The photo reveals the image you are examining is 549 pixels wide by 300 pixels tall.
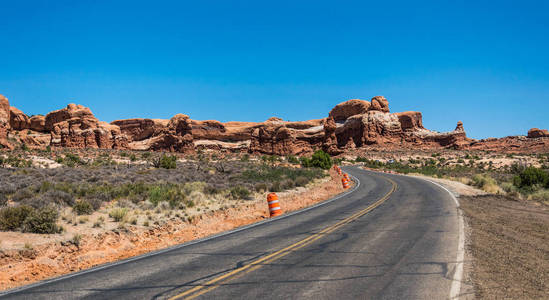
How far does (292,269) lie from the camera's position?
6711mm

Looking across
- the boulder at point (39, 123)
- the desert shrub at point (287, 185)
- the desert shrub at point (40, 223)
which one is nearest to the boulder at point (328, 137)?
the desert shrub at point (287, 185)

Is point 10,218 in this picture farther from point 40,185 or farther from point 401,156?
point 401,156

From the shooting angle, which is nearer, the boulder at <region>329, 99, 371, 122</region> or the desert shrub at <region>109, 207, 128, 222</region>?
the desert shrub at <region>109, 207, 128, 222</region>

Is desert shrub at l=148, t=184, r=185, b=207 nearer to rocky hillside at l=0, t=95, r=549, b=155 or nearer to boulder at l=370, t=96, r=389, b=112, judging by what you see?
rocky hillside at l=0, t=95, r=549, b=155

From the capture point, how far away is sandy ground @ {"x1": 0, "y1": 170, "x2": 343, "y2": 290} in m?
8.33

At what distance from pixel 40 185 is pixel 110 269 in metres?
12.2

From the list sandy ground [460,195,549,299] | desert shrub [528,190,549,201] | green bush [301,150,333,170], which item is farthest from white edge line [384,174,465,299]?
green bush [301,150,333,170]

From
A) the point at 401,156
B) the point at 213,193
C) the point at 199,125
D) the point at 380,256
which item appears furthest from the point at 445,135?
the point at 380,256

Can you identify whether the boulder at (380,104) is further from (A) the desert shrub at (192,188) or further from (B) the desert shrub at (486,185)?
(A) the desert shrub at (192,188)

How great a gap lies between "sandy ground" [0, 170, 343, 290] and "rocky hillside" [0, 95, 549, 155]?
2506 inches

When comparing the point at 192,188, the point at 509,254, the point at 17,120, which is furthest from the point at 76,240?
the point at 17,120

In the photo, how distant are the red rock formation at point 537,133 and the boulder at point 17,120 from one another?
152 metres

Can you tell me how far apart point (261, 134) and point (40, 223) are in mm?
68430

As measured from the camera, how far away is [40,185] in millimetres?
16625
